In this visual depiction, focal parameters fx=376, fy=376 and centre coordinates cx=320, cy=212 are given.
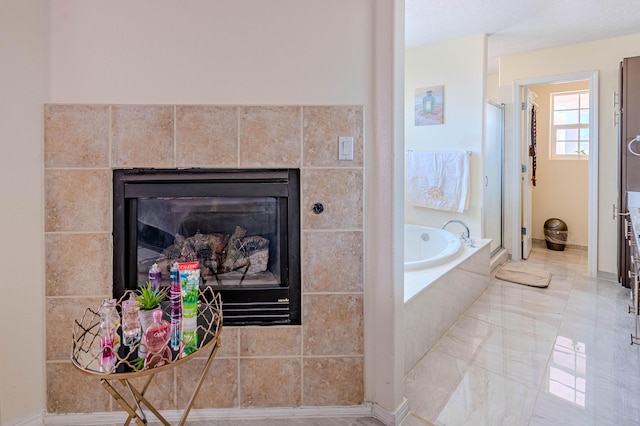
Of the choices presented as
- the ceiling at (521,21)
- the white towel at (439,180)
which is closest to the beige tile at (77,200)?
the ceiling at (521,21)

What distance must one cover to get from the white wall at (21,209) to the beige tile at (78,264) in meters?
0.05

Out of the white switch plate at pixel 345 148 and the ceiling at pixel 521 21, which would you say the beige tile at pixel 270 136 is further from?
the ceiling at pixel 521 21

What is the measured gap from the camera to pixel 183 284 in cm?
127

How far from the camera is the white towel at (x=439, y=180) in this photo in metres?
3.54

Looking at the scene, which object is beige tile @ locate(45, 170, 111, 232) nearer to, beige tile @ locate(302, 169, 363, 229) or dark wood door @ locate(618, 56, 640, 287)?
beige tile @ locate(302, 169, 363, 229)

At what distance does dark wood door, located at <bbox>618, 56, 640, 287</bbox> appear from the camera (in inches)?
124

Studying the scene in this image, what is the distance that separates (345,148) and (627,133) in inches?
120

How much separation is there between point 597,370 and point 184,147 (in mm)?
2387

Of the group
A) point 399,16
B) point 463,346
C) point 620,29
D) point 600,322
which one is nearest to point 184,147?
point 399,16

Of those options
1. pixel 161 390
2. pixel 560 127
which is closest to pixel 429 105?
pixel 560 127

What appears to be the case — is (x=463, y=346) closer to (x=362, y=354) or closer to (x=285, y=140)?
(x=362, y=354)

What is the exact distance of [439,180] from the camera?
12.0 feet

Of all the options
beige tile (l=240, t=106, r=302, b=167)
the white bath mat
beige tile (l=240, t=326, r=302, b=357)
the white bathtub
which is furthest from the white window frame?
beige tile (l=240, t=326, r=302, b=357)

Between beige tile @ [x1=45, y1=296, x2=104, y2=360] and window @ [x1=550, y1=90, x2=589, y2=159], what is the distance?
17.9 ft
